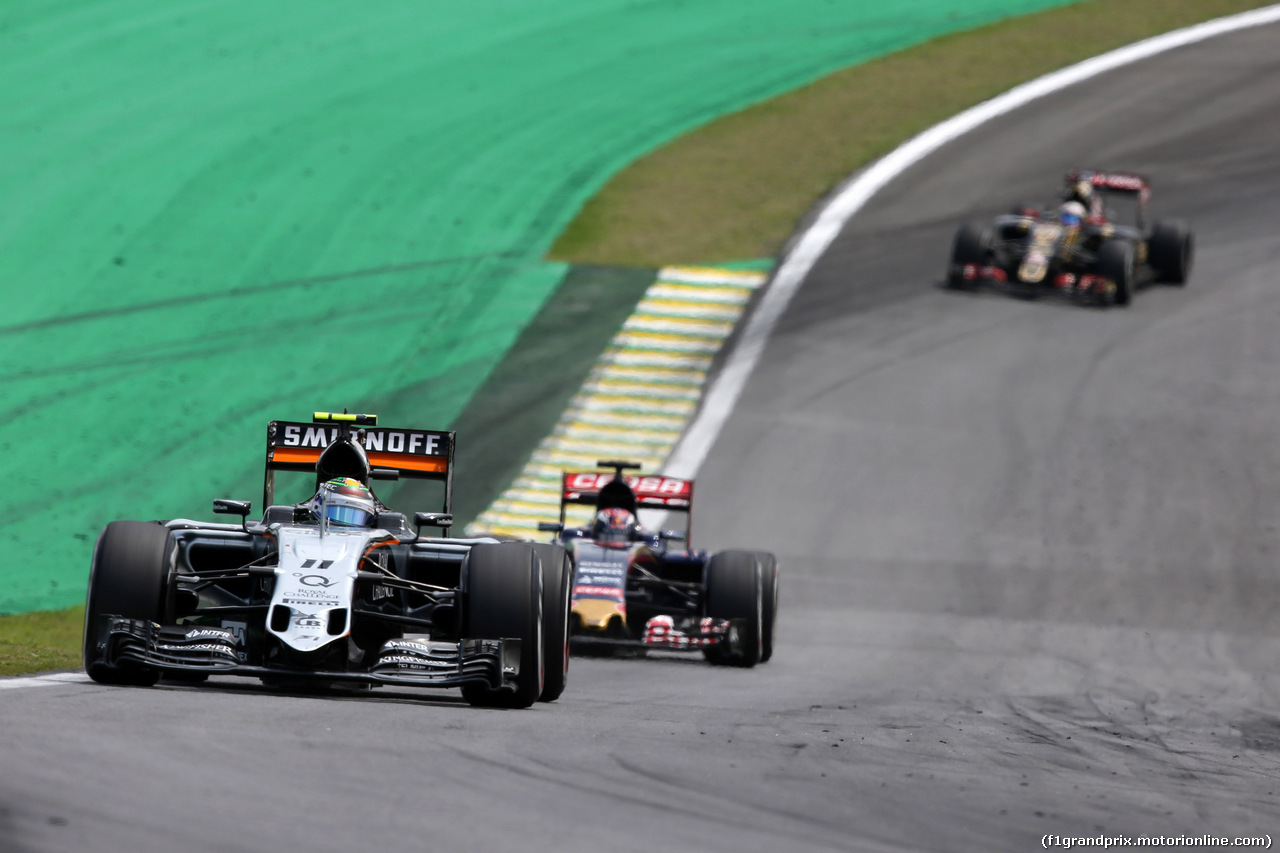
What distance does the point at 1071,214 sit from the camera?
2931 centimetres

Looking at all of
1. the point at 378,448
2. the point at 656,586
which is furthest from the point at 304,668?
the point at 656,586

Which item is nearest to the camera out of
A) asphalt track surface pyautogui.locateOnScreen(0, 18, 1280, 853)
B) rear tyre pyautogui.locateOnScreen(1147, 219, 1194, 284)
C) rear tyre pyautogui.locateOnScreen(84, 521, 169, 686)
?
asphalt track surface pyautogui.locateOnScreen(0, 18, 1280, 853)

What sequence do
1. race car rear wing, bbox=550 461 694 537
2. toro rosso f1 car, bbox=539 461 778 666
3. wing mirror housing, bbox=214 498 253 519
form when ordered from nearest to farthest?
wing mirror housing, bbox=214 498 253 519 < toro rosso f1 car, bbox=539 461 778 666 < race car rear wing, bbox=550 461 694 537

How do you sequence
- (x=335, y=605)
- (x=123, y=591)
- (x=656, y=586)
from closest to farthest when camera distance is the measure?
(x=335, y=605), (x=123, y=591), (x=656, y=586)

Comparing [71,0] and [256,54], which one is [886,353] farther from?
[71,0]

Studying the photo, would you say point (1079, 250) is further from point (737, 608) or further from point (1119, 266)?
point (737, 608)

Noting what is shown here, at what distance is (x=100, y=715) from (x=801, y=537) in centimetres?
1398

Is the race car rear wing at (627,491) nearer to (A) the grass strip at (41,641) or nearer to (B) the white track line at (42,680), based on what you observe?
(A) the grass strip at (41,641)

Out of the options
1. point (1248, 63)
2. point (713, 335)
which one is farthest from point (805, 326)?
point (1248, 63)

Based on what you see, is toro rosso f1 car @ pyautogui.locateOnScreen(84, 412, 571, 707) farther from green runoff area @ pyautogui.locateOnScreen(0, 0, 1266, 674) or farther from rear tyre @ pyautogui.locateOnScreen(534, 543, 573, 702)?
green runoff area @ pyautogui.locateOnScreen(0, 0, 1266, 674)

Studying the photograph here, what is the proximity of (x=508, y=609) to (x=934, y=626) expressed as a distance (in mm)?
9040

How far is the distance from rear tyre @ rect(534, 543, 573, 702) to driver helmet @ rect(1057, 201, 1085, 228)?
1962 cm

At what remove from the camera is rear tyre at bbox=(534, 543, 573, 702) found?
11.2 meters

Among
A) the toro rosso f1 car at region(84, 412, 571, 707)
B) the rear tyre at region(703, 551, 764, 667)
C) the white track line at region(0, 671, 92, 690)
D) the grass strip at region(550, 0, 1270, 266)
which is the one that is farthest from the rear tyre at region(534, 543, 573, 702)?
Answer: the grass strip at region(550, 0, 1270, 266)
